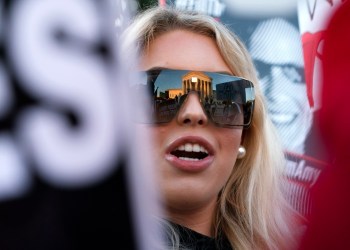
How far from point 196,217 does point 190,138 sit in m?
0.19

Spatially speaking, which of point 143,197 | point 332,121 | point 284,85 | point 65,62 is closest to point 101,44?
point 65,62

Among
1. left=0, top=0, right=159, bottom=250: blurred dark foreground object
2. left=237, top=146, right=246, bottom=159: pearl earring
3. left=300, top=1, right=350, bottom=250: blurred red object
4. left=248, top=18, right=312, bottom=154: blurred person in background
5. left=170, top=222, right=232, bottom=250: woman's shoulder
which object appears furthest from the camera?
left=248, top=18, right=312, bottom=154: blurred person in background

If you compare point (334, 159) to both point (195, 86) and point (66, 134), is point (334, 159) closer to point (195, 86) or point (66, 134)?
point (195, 86)

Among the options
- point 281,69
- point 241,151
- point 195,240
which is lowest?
point 195,240

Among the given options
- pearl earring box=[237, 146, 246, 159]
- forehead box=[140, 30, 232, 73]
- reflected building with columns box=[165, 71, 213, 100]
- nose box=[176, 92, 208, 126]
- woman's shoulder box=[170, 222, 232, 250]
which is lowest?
woman's shoulder box=[170, 222, 232, 250]

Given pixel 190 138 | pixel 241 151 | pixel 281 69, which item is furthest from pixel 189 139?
pixel 281 69

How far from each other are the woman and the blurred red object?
0.55 ft

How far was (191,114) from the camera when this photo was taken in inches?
42.1

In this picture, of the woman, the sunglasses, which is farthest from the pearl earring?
the sunglasses

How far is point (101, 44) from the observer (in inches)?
23.8

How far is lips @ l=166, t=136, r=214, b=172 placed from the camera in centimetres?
106

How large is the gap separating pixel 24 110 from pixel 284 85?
1.69 metres

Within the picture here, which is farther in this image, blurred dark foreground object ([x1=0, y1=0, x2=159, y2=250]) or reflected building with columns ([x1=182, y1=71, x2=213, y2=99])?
reflected building with columns ([x1=182, y1=71, x2=213, y2=99])

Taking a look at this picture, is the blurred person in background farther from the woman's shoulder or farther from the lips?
the lips
